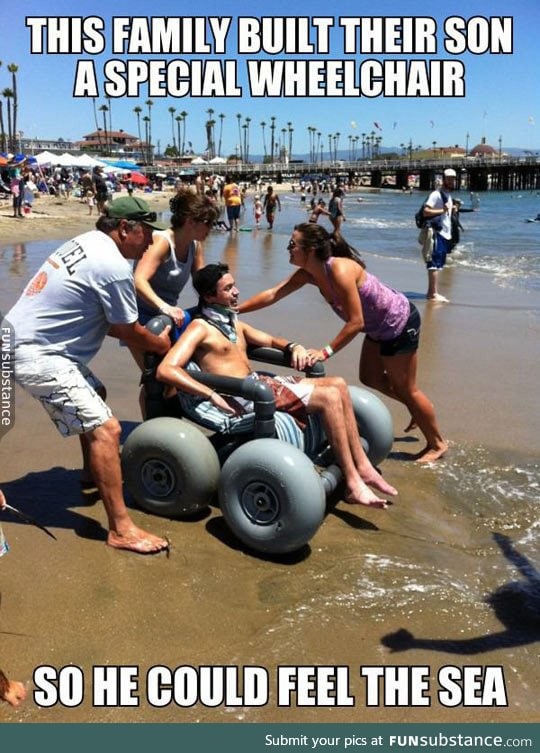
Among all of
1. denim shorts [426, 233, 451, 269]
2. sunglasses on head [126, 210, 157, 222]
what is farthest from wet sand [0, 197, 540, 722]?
denim shorts [426, 233, 451, 269]

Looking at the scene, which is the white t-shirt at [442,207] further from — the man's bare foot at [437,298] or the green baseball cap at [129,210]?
the green baseball cap at [129,210]

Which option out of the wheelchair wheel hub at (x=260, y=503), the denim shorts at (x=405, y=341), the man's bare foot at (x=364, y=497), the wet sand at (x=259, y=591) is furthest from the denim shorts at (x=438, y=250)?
the wheelchair wheel hub at (x=260, y=503)

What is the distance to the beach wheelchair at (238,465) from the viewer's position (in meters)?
3.52

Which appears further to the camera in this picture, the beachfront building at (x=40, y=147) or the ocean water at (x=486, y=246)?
the beachfront building at (x=40, y=147)

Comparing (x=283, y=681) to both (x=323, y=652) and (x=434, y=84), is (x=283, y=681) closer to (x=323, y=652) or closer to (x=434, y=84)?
(x=323, y=652)

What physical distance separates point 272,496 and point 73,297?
1.39m

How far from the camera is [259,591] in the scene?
3328 millimetres

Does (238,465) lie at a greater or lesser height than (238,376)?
lesser

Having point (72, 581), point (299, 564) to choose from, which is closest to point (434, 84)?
point (299, 564)

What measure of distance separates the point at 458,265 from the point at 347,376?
429 inches

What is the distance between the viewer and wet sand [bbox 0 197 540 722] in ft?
9.08

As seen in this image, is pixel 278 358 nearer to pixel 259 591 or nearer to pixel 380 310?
pixel 380 310

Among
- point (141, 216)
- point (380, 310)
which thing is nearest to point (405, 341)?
point (380, 310)

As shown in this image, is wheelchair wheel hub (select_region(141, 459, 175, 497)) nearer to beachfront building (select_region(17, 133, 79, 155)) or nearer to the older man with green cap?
the older man with green cap
